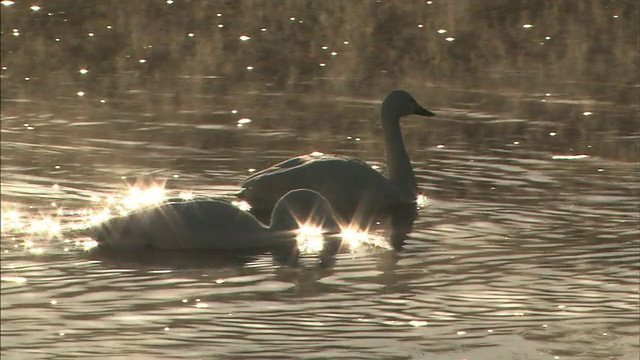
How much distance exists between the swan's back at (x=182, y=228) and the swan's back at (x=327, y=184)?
1.78 metres

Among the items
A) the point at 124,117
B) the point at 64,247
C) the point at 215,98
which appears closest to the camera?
the point at 64,247

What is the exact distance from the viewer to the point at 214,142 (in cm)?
2064

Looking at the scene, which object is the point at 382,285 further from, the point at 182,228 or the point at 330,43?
the point at 330,43

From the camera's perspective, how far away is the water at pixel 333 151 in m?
11.9

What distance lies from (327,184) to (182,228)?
2.48 meters

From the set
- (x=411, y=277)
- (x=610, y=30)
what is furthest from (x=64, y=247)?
(x=610, y=30)

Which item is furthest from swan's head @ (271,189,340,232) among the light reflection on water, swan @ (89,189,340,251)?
the light reflection on water

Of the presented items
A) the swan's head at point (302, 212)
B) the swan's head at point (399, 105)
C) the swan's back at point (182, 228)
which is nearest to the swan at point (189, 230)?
the swan's back at point (182, 228)

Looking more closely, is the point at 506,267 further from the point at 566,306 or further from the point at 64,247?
the point at 64,247

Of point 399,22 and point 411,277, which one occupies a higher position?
point 399,22

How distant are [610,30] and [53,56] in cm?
1047

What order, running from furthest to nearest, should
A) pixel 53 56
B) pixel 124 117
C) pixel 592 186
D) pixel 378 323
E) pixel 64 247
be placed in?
pixel 53 56
pixel 124 117
pixel 592 186
pixel 64 247
pixel 378 323

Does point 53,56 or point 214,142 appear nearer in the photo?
point 214,142

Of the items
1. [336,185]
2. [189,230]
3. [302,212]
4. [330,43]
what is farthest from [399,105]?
[330,43]
